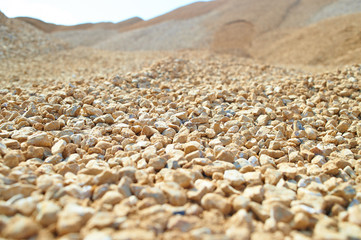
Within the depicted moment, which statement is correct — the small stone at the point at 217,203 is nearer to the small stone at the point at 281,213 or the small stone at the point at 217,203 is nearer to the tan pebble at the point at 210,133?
the small stone at the point at 281,213

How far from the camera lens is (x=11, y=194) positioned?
1091 mm

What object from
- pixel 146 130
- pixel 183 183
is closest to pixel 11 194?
pixel 183 183

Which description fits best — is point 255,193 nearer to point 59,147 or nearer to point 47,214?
point 47,214

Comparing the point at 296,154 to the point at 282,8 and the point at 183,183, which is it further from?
the point at 282,8

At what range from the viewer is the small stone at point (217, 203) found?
1093 millimetres

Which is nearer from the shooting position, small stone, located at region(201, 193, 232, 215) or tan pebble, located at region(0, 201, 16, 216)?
tan pebble, located at region(0, 201, 16, 216)

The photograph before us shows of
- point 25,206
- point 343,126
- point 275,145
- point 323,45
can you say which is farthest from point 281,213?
point 323,45

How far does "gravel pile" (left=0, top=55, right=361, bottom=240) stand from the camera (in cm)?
96

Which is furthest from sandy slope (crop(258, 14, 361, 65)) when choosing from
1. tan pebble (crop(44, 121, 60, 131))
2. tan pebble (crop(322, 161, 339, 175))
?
tan pebble (crop(44, 121, 60, 131))

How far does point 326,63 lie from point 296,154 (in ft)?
24.2

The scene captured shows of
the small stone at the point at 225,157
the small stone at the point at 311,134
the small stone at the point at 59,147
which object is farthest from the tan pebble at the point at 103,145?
the small stone at the point at 311,134

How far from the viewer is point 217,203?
43.4 inches

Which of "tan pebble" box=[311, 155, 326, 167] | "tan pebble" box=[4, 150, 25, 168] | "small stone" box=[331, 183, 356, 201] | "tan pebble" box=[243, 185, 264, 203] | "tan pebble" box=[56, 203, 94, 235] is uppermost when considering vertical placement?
"tan pebble" box=[4, 150, 25, 168]

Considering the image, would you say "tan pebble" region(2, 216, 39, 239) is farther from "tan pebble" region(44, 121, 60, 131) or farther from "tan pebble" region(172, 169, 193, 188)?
"tan pebble" region(44, 121, 60, 131)
